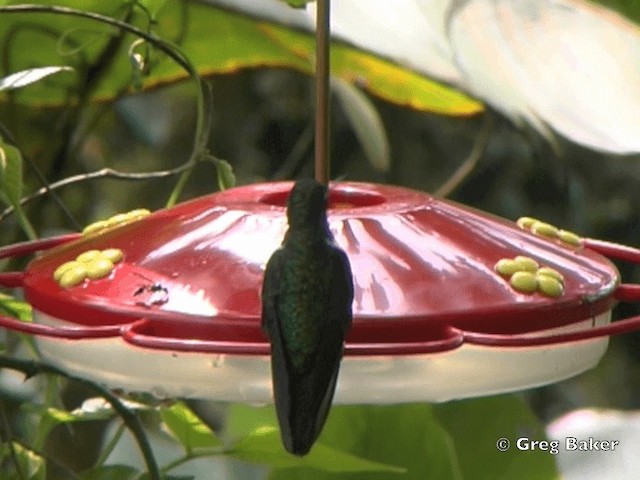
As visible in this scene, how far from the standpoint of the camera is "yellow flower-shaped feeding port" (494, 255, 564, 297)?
1.07m

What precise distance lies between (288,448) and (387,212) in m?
0.31

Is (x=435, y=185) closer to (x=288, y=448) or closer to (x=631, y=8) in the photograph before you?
(x=631, y=8)

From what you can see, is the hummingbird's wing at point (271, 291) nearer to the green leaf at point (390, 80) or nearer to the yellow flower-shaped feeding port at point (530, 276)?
the yellow flower-shaped feeding port at point (530, 276)

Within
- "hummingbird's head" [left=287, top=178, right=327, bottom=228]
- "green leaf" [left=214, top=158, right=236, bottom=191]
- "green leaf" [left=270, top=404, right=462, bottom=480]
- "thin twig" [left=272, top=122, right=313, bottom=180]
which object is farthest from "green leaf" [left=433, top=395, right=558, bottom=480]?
"hummingbird's head" [left=287, top=178, right=327, bottom=228]

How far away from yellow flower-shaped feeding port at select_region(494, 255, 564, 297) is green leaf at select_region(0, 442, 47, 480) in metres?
0.77

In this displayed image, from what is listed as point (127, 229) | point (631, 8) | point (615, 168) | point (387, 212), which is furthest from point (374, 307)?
point (615, 168)

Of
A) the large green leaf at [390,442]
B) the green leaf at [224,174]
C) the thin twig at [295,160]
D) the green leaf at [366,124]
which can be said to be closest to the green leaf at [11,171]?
the green leaf at [224,174]

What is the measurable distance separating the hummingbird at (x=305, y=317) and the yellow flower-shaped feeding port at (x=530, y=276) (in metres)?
0.17

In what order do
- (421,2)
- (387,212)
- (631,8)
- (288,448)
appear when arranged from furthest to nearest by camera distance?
(631,8)
(421,2)
(387,212)
(288,448)

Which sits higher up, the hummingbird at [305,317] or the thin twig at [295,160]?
the hummingbird at [305,317]

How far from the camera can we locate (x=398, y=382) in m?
1.05

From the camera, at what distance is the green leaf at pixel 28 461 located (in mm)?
1659

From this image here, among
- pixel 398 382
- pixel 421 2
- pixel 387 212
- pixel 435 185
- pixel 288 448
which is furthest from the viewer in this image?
pixel 435 185

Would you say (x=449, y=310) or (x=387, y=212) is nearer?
(x=449, y=310)
